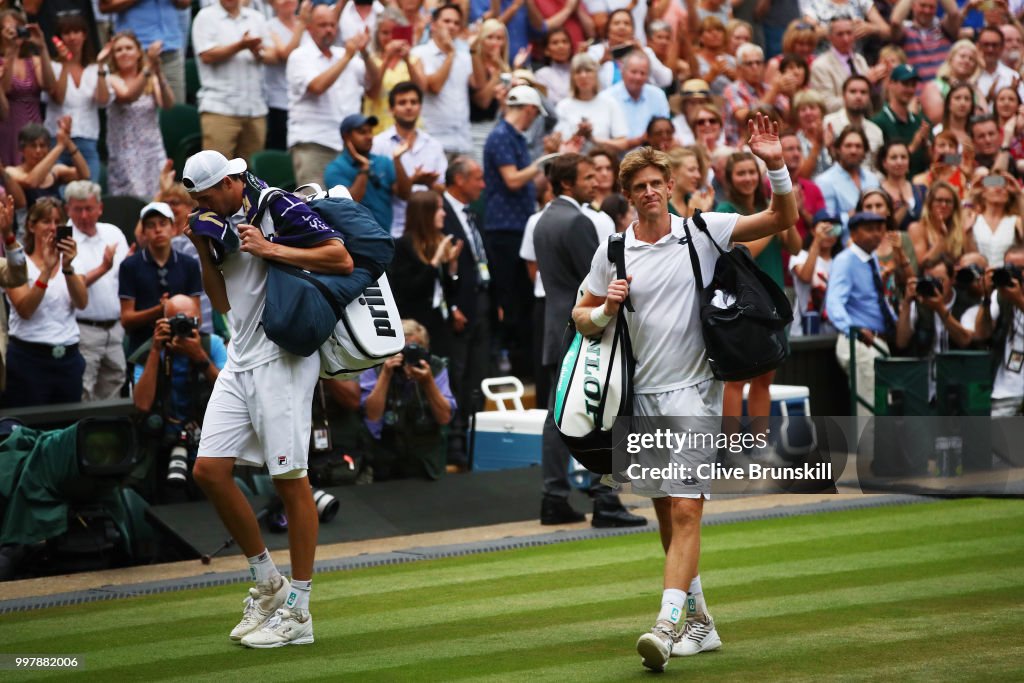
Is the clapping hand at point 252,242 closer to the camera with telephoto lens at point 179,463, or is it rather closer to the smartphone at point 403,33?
the camera with telephoto lens at point 179,463

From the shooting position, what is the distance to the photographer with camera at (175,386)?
9.91m

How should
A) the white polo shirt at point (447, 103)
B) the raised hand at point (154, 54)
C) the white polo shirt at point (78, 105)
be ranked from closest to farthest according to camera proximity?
the white polo shirt at point (78, 105) → the raised hand at point (154, 54) → the white polo shirt at point (447, 103)

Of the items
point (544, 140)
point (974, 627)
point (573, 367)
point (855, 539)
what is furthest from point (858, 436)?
point (573, 367)

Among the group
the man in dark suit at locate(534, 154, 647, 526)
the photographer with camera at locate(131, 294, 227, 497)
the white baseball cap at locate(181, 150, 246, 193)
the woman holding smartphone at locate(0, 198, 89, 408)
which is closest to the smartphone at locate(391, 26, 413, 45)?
the woman holding smartphone at locate(0, 198, 89, 408)

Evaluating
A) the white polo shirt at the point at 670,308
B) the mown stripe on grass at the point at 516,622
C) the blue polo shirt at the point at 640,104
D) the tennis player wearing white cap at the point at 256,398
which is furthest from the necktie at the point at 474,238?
the white polo shirt at the point at 670,308

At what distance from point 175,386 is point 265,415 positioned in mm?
3312

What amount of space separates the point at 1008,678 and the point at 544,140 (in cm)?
969

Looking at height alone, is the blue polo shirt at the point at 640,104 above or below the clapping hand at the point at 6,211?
above

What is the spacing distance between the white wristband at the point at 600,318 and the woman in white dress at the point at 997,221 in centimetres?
838

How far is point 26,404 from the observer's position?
1059 cm

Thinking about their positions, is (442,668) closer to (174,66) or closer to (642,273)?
(642,273)

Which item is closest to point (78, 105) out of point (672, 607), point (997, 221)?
point (997, 221)

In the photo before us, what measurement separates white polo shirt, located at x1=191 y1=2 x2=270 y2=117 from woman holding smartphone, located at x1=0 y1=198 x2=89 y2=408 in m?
3.31

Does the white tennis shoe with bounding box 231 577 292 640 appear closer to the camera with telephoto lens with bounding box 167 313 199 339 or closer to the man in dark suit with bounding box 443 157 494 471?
the camera with telephoto lens with bounding box 167 313 199 339
